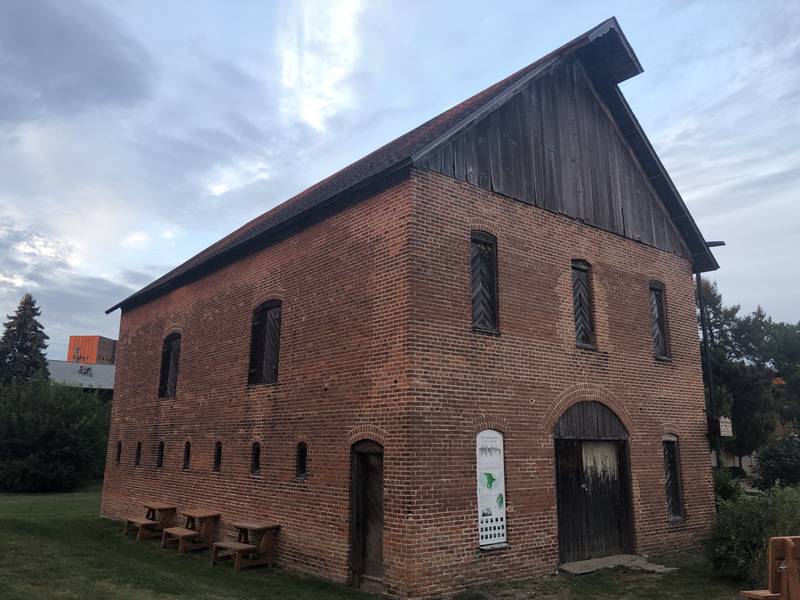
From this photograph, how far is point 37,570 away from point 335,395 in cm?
A: 556

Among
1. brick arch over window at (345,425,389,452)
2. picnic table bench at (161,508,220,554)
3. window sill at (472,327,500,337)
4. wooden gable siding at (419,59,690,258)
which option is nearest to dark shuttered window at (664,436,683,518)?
wooden gable siding at (419,59,690,258)

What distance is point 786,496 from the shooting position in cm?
1047

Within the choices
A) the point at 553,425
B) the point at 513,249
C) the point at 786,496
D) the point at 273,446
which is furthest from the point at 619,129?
the point at 273,446

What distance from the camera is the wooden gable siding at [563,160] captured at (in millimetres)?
11492

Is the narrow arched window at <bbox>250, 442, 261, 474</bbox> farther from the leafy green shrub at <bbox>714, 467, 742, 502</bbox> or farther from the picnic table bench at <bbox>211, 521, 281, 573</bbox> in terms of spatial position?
the leafy green shrub at <bbox>714, 467, 742, 502</bbox>

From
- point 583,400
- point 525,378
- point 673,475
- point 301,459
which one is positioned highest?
point 525,378

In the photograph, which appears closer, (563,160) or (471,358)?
(471,358)

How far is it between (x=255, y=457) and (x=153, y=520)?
435cm

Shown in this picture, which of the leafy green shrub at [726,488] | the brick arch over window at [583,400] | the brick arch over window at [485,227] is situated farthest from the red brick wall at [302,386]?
the leafy green shrub at [726,488]

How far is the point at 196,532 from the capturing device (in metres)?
13.3

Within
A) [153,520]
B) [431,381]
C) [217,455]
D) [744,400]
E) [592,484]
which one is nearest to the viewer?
[431,381]

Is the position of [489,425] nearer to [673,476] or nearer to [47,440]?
[673,476]

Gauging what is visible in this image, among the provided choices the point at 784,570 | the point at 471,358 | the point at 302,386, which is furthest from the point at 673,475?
the point at 784,570

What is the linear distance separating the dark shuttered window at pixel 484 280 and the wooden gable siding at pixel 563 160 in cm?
105
